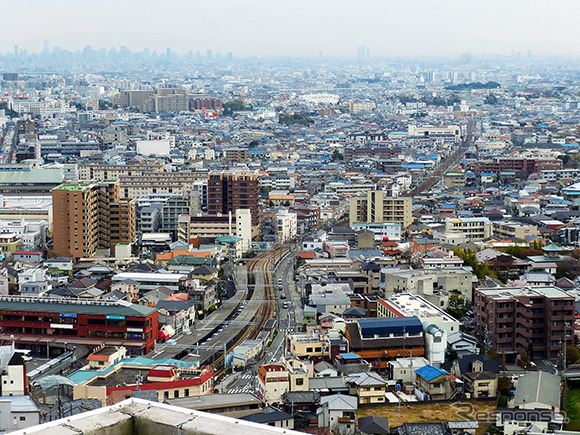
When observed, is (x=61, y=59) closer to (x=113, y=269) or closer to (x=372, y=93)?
(x=372, y=93)

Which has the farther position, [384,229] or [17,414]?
[384,229]

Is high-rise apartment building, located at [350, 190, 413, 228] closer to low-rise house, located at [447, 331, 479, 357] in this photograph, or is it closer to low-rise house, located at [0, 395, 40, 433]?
low-rise house, located at [447, 331, 479, 357]

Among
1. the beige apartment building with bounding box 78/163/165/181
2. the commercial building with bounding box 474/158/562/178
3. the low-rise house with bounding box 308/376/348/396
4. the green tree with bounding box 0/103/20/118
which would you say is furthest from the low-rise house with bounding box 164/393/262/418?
the green tree with bounding box 0/103/20/118

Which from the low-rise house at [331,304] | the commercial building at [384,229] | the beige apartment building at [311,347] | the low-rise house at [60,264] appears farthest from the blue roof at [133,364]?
the commercial building at [384,229]

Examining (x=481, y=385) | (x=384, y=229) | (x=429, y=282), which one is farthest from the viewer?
(x=384, y=229)

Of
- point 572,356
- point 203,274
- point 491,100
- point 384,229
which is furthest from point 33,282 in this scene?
point 491,100

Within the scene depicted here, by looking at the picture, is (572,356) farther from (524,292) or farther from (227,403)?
(227,403)

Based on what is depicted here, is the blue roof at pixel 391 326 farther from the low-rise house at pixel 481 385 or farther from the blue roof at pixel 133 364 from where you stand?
the blue roof at pixel 133 364
